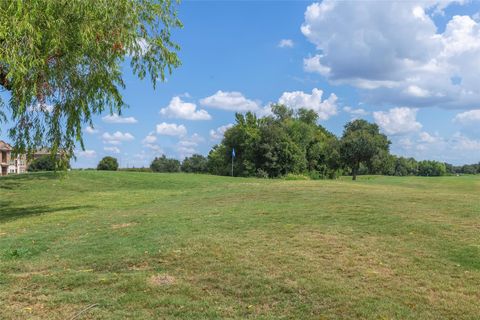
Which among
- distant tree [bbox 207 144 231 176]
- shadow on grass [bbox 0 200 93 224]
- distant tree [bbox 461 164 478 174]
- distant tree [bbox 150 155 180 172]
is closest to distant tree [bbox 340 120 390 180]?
distant tree [bbox 207 144 231 176]

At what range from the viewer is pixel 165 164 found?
12031 centimetres

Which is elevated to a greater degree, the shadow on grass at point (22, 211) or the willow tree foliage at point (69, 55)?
the willow tree foliage at point (69, 55)

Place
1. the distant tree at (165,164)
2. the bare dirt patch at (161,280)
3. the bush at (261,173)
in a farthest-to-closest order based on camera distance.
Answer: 1. the distant tree at (165,164)
2. the bush at (261,173)
3. the bare dirt patch at (161,280)

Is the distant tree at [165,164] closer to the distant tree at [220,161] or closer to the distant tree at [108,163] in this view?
the distant tree at [108,163]

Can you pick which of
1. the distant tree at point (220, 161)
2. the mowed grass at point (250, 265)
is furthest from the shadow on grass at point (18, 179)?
the distant tree at point (220, 161)

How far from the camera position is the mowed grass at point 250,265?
17.5ft

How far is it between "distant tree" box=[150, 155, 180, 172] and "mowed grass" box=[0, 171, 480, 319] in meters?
107

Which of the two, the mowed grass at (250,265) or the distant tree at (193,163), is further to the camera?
the distant tree at (193,163)

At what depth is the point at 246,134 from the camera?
62.1m

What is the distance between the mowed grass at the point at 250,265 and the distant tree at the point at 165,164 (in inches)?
4207

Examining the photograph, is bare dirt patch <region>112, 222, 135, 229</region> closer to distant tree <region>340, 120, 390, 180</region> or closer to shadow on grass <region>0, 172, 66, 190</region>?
shadow on grass <region>0, 172, 66, 190</region>

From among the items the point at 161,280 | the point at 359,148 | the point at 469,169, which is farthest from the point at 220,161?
the point at 161,280

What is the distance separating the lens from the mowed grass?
17.5 ft

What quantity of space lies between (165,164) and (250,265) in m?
115
